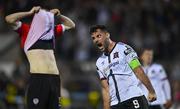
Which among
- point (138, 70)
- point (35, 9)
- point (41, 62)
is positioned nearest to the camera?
point (35, 9)

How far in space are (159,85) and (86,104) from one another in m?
7.44

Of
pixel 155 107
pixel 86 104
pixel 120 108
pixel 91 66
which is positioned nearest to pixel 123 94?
pixel 120 108

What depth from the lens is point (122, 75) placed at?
11.0 meters

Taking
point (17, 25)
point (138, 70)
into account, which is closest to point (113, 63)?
point (138, 70)

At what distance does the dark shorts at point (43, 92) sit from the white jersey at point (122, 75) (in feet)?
2.98

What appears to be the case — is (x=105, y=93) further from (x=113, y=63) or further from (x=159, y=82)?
(x=159, y=82)

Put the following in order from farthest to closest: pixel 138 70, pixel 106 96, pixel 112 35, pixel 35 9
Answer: pixel 112 35
pixel 106 96
pixel 138 70
pixel 35 9

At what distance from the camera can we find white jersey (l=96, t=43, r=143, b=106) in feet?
36.2

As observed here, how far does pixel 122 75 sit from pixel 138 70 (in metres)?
0.28

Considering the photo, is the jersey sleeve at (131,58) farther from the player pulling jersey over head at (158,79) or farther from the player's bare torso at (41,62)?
the player pulling jersey over head at (158,79)

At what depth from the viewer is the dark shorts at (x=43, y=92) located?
10953mm

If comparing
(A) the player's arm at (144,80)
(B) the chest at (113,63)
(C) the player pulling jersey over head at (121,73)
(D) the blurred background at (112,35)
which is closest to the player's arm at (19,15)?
(C) the player pulling jersey over head at (121,73)

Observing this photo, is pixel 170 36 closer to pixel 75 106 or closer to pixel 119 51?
pixel 75 106

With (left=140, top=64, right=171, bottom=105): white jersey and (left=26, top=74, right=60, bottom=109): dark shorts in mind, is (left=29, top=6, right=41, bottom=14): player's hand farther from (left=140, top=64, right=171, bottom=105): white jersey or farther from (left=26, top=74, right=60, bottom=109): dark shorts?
(left=140, top=64, right=171, bottom=105): white jersey
